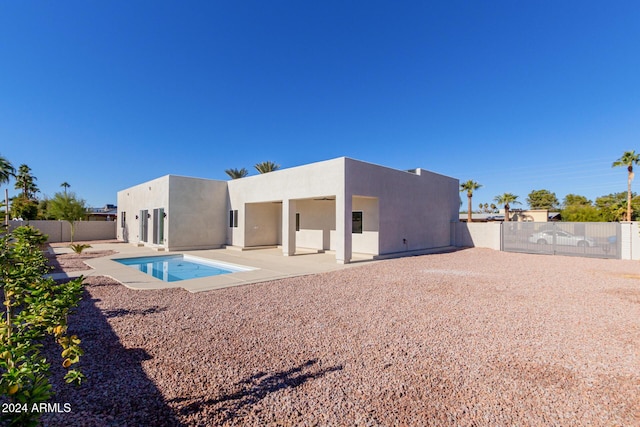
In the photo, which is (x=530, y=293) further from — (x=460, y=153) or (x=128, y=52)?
(x=460, y=153)

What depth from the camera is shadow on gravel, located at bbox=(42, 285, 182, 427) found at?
8.15 feet

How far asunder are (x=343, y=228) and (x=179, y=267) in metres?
7.85

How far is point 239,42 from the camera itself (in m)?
14.1

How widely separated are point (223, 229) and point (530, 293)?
53.5 feet

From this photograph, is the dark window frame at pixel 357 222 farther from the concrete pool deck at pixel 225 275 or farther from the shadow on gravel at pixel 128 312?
the shadow on gravel at pixel 128 312

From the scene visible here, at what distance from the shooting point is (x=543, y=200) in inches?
2090

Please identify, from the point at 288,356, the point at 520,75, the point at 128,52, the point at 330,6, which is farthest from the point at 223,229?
the point at 520,75

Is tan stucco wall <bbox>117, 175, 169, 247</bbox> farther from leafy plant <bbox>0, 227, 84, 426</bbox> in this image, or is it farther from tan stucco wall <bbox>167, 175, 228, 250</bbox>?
leafy plant <bbox>0, 227, 84, 426</bbox>

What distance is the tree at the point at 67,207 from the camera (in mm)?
19938

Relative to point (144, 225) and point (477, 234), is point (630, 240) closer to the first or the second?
point (477, 234)

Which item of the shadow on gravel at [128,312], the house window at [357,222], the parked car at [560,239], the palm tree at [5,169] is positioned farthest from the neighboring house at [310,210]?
the shadow on gravel at [128,312]

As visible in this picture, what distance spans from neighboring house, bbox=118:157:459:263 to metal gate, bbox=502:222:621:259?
379 cm

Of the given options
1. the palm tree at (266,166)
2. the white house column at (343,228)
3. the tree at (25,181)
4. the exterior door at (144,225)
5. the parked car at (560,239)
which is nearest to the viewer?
the white house column at (343,228)

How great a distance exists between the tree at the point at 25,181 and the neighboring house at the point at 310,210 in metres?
26.9
